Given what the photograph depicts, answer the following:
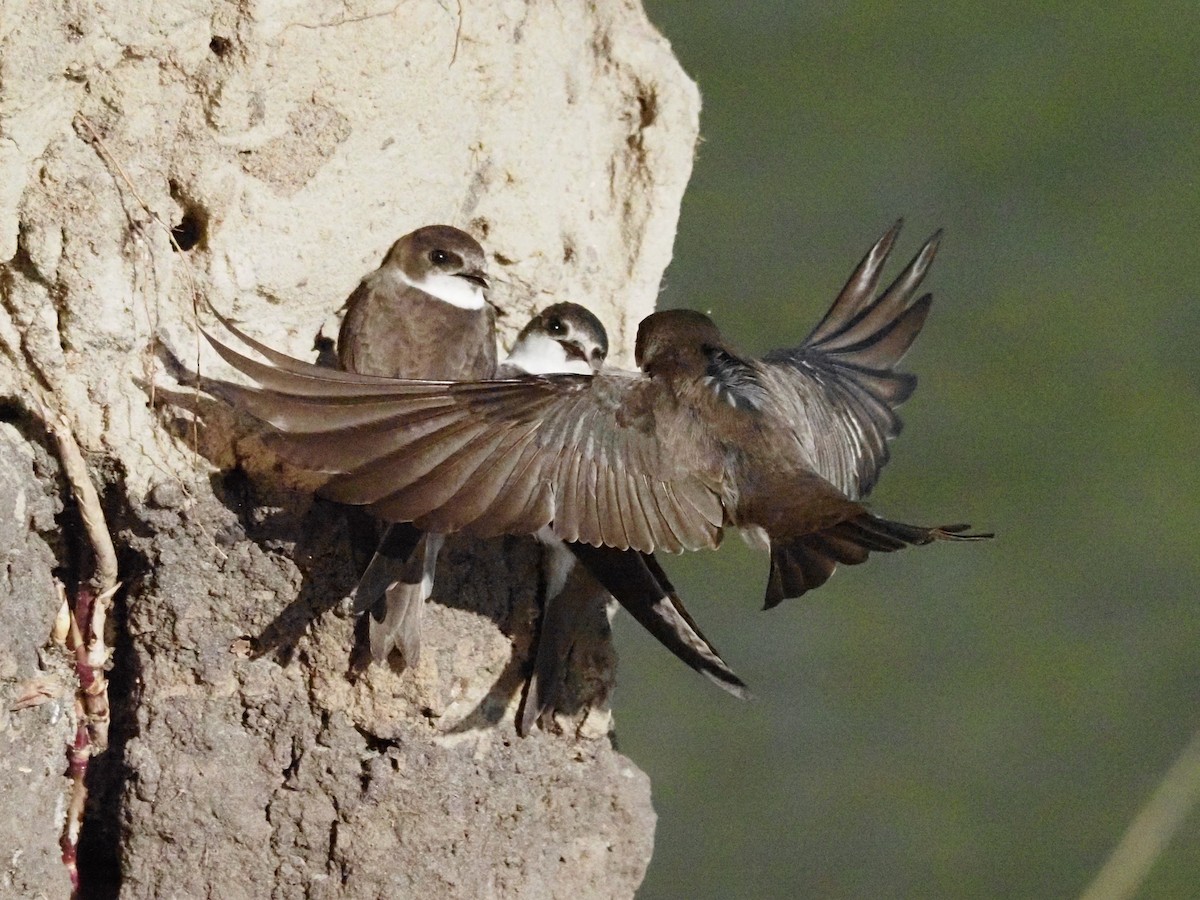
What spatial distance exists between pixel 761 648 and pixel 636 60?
14.0 feet

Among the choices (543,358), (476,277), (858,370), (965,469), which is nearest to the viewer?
(476,277)

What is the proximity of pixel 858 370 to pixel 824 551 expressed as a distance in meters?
1.08

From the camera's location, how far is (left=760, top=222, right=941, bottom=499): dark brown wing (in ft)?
12.9

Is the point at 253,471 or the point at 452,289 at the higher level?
the point at 452,289

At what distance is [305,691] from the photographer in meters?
3.32

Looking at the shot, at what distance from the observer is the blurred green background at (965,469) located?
776 cm

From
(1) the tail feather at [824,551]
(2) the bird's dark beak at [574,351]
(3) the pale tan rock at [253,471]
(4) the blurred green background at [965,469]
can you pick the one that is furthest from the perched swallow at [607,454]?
(4) the blurred green background at [965,469]

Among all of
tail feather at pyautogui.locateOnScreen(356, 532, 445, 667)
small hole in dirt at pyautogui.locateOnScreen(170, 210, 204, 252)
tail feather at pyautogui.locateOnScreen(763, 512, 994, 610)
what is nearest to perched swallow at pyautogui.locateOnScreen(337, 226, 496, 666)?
tail feather at pyautogui.locateOnScreen(356, 532, 445, 667)

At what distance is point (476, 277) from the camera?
3559 millimetres

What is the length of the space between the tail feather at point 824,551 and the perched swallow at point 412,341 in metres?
0.58

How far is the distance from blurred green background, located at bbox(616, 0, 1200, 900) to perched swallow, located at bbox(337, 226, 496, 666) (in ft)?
13.2

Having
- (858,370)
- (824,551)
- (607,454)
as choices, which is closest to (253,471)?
(607,454)

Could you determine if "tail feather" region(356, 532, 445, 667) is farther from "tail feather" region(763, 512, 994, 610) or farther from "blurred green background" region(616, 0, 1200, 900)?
"blurred green background" region(616, 0, 1200, 900)

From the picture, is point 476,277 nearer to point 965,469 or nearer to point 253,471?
point 253,471
